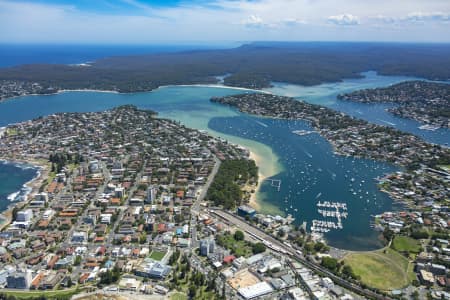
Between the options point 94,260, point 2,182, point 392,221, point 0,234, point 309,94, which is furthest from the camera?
point 309,94

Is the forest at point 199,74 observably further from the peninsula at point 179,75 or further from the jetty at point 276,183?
the jetty at point 276,183

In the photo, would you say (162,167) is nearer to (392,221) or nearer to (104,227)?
(104,227)

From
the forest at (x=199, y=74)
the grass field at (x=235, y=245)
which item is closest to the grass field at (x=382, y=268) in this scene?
the grass field at (x=235, y=245)

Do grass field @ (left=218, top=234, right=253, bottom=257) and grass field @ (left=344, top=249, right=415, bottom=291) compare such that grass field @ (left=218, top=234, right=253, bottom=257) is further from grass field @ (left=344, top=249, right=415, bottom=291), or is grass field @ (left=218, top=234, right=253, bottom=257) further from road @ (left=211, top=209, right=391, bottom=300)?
grass field @ (left=344, top=249, right=415, bottom=291)

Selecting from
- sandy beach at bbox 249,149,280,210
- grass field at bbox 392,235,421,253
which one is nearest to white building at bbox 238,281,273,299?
sandy beach at bbox 249,149,280,210

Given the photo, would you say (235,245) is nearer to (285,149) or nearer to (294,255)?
(294,255)

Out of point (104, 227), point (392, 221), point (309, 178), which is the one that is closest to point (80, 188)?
point (104, 227)
